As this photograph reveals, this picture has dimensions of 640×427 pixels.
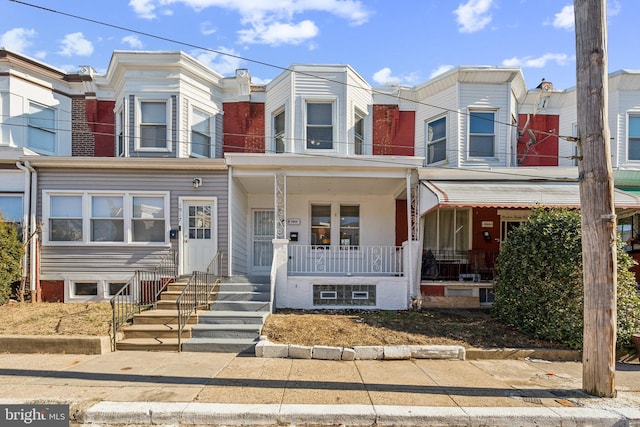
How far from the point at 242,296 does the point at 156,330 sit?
191 centimetres

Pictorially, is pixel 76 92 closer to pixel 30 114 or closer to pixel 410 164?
pixel 30 114

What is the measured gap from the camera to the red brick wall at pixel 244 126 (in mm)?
12703

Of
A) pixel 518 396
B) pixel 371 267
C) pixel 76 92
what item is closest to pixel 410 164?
pixel 371 267

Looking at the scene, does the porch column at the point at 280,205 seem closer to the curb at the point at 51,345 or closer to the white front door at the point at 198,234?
the white front door at the point at 198,234

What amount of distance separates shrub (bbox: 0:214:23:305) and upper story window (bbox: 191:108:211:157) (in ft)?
16.1

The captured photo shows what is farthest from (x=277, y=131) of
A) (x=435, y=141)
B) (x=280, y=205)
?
(x=435, y=141)

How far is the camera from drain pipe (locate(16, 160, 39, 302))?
9.67 metres

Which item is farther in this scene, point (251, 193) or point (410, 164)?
point (251, 193)

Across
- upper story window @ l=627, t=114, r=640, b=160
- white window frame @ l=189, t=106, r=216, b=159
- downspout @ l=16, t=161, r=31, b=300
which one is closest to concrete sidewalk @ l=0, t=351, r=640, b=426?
downspout @ l=16, t=161, r=31, b=300

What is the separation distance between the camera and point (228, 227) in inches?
392

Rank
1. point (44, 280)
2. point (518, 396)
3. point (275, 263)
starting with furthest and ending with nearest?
point (44, 280)
point (275, 263)
point (518, 396)

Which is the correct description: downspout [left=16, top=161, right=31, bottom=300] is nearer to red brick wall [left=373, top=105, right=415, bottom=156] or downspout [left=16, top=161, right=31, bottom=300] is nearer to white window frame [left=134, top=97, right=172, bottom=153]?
white window frame [left=134, top=97, right=172, bottom=153]

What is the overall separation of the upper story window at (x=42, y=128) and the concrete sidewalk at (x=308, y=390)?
776cm

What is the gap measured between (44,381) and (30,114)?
32.3ft
